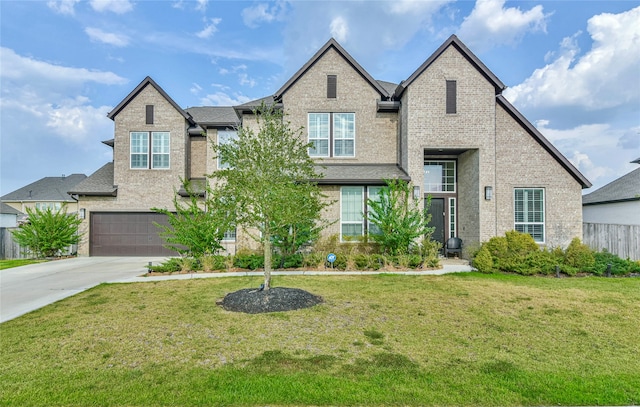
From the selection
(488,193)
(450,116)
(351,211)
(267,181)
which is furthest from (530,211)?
(267,181)

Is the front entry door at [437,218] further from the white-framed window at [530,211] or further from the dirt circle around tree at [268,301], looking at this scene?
the dirt circle around tree at [268,301]

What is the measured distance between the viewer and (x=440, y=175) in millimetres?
15227

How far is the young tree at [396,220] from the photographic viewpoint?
12.2m

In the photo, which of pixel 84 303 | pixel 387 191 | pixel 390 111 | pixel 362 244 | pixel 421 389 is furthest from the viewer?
pixel 390 111

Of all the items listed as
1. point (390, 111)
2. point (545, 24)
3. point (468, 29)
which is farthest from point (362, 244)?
point (545, 24)

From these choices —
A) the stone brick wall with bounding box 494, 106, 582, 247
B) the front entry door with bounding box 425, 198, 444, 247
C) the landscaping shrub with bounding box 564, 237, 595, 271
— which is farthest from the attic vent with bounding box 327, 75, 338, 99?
the landscaping shrub with bounding box 564, 237, 595, 271

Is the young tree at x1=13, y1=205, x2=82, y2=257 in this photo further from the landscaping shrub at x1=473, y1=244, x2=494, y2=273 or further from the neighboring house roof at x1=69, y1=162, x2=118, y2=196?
the landscaping shrub at x1=473, y1=244, x2=494, y2=273

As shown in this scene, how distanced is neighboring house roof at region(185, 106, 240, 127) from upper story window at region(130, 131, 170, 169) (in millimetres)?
2025

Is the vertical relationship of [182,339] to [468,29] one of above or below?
below

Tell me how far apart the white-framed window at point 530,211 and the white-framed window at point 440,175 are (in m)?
2.60

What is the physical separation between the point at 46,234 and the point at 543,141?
22.5 meters

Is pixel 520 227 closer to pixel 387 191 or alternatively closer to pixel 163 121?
pixel 387 191

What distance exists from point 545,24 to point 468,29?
2847 millimetres

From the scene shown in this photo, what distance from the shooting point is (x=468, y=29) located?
14.2 m
